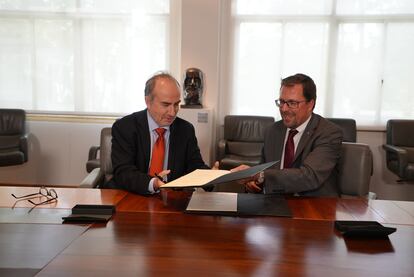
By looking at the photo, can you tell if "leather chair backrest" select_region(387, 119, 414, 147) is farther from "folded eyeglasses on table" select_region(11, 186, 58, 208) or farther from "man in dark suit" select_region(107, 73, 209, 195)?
"folded eyeglasses on table" select_region(11, 186, 58, 208)

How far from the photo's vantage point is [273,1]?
466cm

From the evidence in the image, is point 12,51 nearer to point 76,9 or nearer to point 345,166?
point 76,9

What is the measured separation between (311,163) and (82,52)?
390 cm

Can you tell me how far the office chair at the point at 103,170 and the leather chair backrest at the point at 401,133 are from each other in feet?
11.1

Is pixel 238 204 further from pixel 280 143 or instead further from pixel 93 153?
pixel 93 153

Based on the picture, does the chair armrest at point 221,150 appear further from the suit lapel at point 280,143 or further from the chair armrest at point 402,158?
the suit lapel at point 280,143

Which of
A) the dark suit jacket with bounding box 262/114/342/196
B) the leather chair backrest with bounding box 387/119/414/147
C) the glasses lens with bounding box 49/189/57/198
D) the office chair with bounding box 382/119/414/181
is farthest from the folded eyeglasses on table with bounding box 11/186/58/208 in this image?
the leather chair backrest with bounding box 387/119/414/147

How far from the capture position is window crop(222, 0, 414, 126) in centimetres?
455

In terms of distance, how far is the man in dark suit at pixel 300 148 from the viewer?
1795 mm

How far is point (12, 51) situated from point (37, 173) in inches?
64.4

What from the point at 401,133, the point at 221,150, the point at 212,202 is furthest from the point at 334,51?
the point at 212,202

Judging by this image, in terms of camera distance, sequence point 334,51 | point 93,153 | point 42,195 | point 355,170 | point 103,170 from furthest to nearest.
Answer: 1. point 334,51
2. point 93,153
3. point 103,170
4. point 355,170
5. point 42,195

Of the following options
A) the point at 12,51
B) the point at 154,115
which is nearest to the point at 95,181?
the point at 154,115

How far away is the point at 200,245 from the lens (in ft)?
3.64
